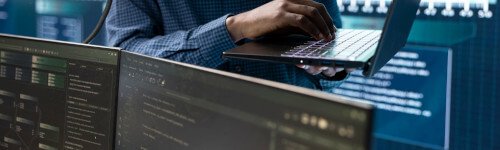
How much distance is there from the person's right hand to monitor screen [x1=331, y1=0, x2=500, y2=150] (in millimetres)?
822

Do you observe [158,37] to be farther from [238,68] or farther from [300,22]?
[300,22]

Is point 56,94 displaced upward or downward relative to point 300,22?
downward

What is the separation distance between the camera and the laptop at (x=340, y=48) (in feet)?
2.74

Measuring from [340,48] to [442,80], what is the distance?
96 cm

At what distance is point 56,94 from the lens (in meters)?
1.03

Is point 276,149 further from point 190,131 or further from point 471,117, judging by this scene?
point 471,117

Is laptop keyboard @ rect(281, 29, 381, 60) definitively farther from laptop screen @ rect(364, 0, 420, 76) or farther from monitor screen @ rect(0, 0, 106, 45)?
monitor screen @ rect(0, 0, 106, 45)

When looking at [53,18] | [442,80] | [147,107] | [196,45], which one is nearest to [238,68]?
[196,45]

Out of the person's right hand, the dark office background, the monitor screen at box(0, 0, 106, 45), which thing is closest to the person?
the person's right hand

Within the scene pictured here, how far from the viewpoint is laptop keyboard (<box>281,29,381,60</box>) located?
0.86m

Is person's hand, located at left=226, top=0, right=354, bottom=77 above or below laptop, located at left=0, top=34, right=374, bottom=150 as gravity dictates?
above

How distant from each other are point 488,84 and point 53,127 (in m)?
1.18

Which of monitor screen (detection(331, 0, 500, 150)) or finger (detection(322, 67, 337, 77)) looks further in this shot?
monitor screen (detection(331, 0, 500, 150))

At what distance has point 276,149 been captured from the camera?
0.62 metres
